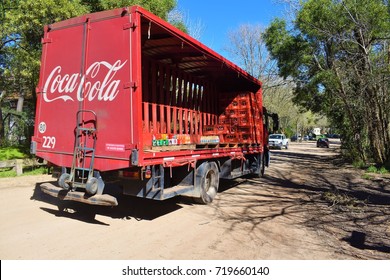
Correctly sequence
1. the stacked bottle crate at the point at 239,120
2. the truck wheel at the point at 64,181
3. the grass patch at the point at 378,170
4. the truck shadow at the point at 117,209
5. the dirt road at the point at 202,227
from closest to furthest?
the dirt road at the point at 202,227, the truck wheel at the point at 64,181, the truck shadow at the point at 117,209, the stacked bottle crate at the point at 239,120, the grass patch at the point at 378,170

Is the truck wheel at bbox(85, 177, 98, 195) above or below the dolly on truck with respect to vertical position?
below

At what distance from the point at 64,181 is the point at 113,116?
1.47 metres

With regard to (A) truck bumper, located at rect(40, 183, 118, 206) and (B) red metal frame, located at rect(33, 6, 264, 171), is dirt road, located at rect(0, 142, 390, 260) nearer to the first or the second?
(A) truck bumper, located at rect(40, 183, 118, 206)

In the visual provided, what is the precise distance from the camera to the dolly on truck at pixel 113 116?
5.57 meters

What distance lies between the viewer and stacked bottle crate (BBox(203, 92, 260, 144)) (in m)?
11.4

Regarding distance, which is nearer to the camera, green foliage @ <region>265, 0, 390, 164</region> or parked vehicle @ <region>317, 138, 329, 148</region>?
green foliage @ <region>265, 0, 390, 164</region>

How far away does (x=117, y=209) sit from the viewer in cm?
739

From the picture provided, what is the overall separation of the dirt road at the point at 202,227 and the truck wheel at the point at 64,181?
70 centimetres

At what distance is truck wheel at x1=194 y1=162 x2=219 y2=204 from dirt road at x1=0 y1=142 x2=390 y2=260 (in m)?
0.26

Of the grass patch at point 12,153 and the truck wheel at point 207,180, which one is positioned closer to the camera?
the truck wheel at point 207,180

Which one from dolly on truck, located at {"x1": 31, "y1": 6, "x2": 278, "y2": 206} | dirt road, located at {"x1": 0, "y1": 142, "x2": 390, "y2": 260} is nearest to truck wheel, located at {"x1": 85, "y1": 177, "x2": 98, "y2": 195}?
dolly on truck, located at {"x1": 31, "y1": 6, "x2": 278, "y2": 206}

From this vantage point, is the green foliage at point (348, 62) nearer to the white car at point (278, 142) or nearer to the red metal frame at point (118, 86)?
the red metal frame at point (118, 86)

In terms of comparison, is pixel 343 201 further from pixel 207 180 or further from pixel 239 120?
pixel 239 120

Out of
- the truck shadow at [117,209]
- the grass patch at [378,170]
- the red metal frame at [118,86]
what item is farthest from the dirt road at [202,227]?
the grass patch at [378,170]
